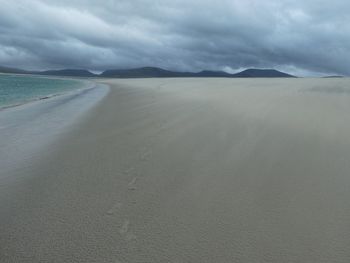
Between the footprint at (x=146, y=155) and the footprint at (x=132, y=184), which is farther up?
the footprint at (x=132, y=184)

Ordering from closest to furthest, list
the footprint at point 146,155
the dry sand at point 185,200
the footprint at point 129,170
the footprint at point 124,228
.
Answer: the dry sand at point 185,200, the footprint at point 124,228, the footprint at point 129,170, the footprint at point 146,155

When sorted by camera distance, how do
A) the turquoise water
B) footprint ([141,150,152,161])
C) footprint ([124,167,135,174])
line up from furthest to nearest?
the turquoise water
footprint ([141,150,152,161])
footprint ([124,167,135,174])

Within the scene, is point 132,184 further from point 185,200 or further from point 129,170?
point 185,200

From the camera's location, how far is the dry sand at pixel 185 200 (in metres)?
3.22

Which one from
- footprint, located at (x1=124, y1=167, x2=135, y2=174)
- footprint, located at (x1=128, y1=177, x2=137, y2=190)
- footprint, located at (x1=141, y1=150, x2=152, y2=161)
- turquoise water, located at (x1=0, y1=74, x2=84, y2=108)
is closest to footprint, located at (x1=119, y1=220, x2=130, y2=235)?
footprint, located at (x1=128, y1=177, x2=137, y2=190)

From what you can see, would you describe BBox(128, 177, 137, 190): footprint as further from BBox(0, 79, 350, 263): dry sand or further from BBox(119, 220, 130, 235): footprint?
BBox(119, 220, 130, 235): footprint

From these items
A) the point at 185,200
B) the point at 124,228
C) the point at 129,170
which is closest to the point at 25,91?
the point at 129,170

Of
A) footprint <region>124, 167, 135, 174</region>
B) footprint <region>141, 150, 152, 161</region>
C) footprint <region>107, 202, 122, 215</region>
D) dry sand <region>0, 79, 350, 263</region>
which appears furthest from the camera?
footprint <region>141, 150, 152, 161</region>

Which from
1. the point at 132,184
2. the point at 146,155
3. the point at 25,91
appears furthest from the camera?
the point at 25,91

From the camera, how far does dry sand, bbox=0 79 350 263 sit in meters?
3.22

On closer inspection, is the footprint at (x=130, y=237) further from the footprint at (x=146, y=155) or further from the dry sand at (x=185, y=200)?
the footprint at (x=146, y=155)

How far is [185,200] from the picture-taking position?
14.3 feet

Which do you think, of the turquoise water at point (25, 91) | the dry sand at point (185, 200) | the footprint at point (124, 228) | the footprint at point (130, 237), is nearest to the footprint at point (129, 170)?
the dry sand at point (185, 200)

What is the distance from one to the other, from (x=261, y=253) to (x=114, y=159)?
3891 mm
